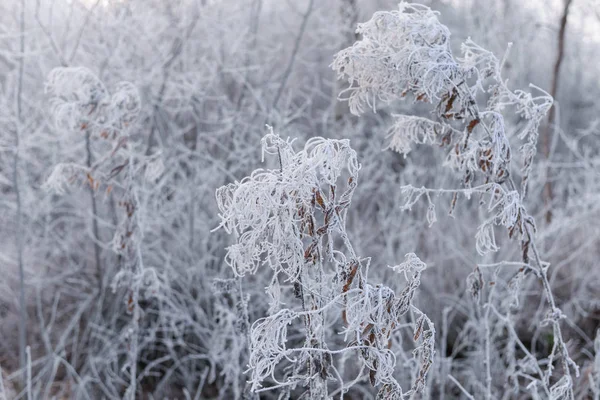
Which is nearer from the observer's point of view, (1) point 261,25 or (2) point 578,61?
(1) point 261,25

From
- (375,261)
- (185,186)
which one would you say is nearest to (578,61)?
(375,261)

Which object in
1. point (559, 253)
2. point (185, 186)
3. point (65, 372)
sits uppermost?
point (185, 186)

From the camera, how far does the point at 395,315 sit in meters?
1.44

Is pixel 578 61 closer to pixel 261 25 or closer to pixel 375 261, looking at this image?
pixel 261 25

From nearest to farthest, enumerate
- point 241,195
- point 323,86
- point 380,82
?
1. point 241,195
2. point 380,82
3. point 323,86

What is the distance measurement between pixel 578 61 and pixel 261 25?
182 inches

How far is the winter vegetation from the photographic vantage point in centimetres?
155

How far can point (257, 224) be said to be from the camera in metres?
1.39

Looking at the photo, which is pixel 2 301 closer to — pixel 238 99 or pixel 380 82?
pixel 238 99

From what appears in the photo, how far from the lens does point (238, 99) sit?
14.2 feet

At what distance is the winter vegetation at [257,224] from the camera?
1.55 metres

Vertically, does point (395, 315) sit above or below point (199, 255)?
above

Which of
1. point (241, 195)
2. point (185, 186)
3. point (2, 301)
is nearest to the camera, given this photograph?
point (241, 195)

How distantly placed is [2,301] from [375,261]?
2.70 metres
